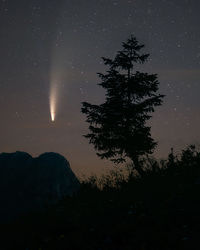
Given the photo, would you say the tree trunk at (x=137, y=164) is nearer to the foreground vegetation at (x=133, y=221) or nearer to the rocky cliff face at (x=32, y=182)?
the foreground vegetation at (x=133, y=221)

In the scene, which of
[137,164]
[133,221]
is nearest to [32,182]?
[137,164]

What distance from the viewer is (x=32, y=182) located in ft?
45.5

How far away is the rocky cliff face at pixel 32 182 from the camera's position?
1299 centimetres

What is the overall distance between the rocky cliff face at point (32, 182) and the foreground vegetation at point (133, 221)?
4.22 meters

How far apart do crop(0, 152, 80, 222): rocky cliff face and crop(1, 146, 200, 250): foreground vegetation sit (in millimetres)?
4216

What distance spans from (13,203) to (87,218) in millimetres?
7465

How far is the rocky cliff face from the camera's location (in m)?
13.0

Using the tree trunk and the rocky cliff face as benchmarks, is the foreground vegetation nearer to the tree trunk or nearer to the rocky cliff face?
the tree trunk

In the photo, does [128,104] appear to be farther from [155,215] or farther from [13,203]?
[155,215]

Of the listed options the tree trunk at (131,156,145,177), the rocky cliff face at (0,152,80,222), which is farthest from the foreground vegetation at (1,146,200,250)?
the rocky cliff face at (0,152,80,222)

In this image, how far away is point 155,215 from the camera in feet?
20.7

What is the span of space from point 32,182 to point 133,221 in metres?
8.82

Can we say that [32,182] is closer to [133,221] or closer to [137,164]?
[137,164]

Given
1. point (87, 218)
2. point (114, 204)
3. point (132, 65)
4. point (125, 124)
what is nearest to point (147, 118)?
point (125, 124)
